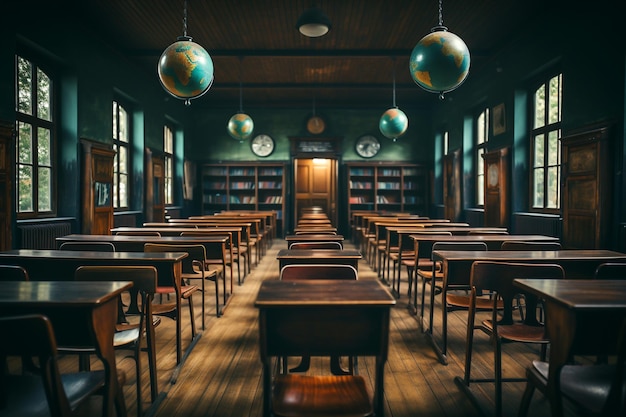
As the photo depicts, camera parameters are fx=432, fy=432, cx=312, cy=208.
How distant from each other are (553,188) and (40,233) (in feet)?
21.5

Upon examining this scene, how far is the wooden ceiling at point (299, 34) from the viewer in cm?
546

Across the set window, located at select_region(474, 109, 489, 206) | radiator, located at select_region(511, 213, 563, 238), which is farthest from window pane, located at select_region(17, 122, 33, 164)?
window, located at select_region(474, 109, 489, 206)

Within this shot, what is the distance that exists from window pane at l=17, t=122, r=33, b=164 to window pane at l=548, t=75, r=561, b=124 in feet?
22.2

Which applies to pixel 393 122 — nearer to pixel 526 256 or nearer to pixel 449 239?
pixel 449 239

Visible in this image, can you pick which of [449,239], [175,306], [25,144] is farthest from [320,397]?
[25,144]

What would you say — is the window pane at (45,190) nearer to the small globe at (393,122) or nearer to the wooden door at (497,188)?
the small globe at (393,122)

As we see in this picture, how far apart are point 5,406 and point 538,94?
23.1ft

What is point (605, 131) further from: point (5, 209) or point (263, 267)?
point (5, 209)

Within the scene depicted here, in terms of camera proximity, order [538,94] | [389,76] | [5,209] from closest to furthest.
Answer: [5,209]
[538,94]
[389,76]

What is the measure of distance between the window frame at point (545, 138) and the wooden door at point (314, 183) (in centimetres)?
593

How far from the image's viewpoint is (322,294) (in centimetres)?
152

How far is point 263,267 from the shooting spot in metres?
6.46

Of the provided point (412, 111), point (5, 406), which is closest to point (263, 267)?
point (5, 406)

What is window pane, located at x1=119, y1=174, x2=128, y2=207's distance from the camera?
7.60 m
